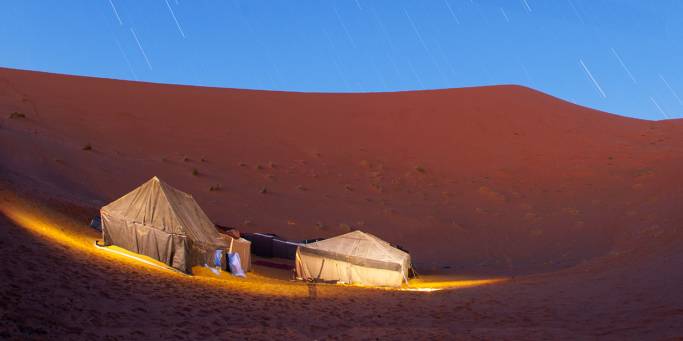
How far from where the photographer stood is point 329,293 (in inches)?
639

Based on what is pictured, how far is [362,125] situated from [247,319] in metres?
35.6

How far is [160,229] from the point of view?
15.8 metres

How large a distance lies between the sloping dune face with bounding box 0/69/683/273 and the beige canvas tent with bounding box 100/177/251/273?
19.2 feet

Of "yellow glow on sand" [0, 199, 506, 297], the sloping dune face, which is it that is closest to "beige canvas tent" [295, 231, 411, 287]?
"yellow glow on sand" [0, 199, 506, 297]

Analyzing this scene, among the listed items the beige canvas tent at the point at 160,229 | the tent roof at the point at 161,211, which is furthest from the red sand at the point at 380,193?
the tent roof at the point at 161,211

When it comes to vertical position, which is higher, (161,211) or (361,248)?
(161,211)

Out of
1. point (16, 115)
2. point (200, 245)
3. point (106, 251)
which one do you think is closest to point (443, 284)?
point (200, 245)

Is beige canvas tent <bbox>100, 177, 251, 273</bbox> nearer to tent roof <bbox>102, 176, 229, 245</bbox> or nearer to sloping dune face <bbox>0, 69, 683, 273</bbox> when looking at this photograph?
tent roof <bbox>102, 176, 229, 245</bbox>

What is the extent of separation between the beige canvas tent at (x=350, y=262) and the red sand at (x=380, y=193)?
89.6 inches

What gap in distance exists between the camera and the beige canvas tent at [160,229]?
15516 mm

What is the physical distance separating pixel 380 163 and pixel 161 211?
74.8ft

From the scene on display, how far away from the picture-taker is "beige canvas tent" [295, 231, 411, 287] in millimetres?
19781

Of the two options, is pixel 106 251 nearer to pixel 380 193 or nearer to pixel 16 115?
pixel 380 193

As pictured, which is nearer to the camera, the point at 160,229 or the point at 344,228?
the point at 160,229
